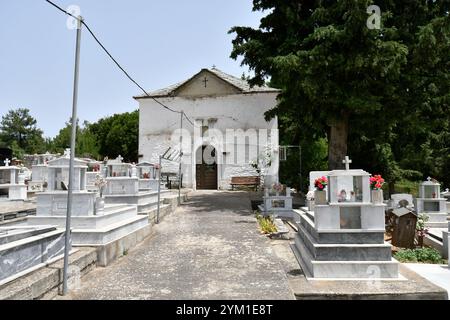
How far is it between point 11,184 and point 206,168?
11912 mm

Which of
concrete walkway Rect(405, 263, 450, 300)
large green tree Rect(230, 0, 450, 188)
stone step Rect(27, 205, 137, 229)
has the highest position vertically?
large green tree Rect(230, 0, 450, 188)

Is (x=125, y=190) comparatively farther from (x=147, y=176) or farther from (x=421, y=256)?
(x=421, y=256)

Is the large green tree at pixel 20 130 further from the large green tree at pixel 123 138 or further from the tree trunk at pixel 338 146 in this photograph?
the tree trunk at pixel 338 146

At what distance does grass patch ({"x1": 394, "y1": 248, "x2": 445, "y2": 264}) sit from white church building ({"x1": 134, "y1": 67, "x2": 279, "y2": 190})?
1438 cm

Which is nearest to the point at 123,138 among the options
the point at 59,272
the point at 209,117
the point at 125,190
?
the point at 209,117

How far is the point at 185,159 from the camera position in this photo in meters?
23.1

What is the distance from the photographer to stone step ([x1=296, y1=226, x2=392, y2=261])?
585 cm

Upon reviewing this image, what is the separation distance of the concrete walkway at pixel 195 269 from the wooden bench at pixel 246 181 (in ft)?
37.7

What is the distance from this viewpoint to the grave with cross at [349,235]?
19.1 ft

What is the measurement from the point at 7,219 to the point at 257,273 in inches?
303

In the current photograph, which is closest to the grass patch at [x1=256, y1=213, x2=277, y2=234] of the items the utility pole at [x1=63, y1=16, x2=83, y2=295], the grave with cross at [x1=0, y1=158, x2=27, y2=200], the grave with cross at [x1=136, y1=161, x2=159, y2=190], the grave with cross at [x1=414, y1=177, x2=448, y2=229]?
the grave with cross at [x1=414, y1=177, x2=448, y2=229]

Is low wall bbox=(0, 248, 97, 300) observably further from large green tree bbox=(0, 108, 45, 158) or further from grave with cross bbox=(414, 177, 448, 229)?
large green tree bbox=(0, 108, 45, 158)
